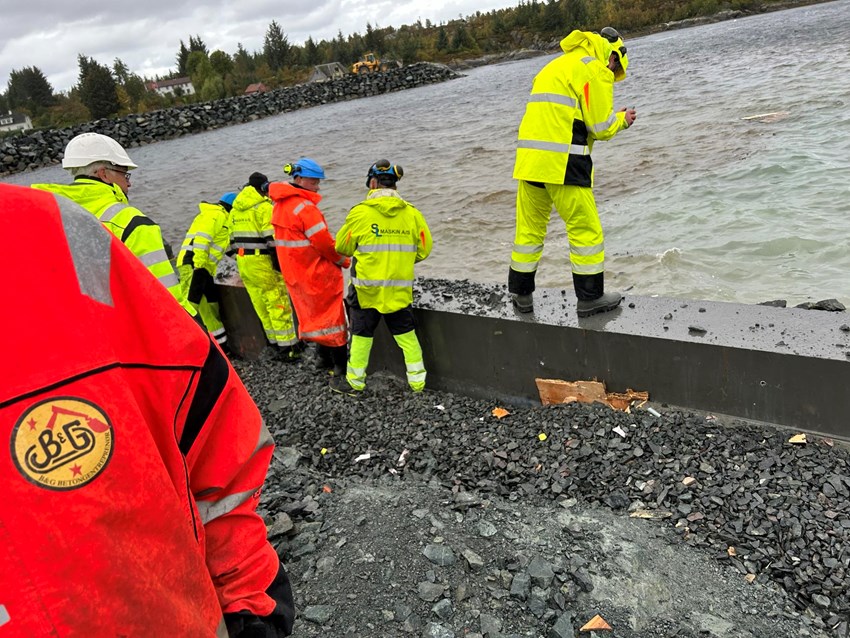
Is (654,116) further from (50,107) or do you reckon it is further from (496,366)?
(50,107)

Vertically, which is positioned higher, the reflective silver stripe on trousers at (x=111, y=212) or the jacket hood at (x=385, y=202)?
the reflective silver stripe on trousers at (x=111, y=212)

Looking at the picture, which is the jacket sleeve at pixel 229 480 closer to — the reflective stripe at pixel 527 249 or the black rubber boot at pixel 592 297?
the black rubber boot at pixel 592 297

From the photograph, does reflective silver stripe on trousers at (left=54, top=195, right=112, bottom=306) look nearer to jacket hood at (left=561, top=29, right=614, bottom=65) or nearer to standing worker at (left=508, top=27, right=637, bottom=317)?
standing worker at (left=508, top=27, right=637, bottom=317)

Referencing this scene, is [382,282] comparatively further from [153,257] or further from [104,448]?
[104,448]

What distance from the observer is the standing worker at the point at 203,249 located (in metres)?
6.89

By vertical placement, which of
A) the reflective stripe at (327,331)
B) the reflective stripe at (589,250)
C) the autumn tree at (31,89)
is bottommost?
the reflective stripe at (327,331)

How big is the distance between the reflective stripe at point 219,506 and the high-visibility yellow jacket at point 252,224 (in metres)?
5.41

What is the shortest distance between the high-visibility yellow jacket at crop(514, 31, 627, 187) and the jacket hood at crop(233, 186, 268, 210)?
3.27 m

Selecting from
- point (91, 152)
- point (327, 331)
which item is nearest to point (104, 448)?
point (91, 152)

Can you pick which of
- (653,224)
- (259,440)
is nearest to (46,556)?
(259,440)

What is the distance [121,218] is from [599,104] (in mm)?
3434

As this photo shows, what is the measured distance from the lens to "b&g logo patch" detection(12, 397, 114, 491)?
3.05 feet

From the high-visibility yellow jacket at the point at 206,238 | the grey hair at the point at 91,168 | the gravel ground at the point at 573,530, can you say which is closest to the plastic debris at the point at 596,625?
the gravel ground at the point at 573,530

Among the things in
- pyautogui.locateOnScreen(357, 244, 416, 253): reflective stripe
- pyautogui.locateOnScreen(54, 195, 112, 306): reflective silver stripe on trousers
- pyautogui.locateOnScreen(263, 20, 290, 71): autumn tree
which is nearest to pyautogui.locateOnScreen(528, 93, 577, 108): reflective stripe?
pyautogui.locateOnScreen(357, 244, 416, 253): reflective stripe
